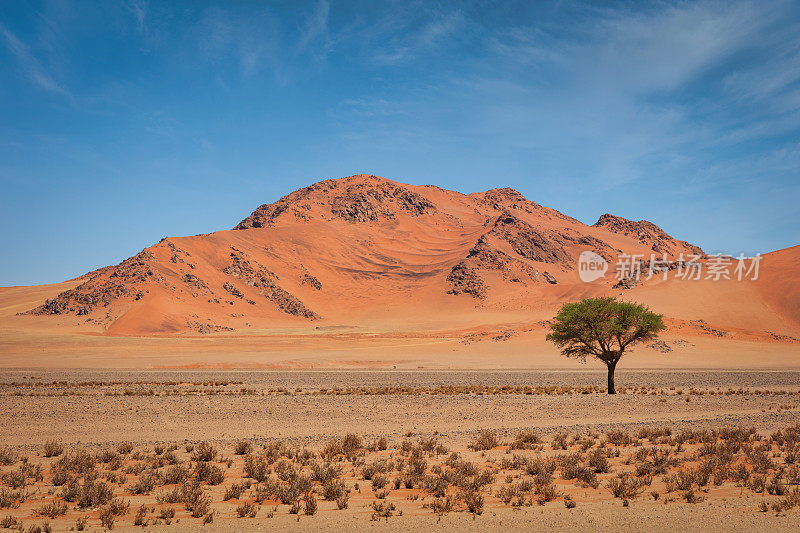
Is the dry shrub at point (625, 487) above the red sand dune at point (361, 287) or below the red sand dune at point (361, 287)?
below

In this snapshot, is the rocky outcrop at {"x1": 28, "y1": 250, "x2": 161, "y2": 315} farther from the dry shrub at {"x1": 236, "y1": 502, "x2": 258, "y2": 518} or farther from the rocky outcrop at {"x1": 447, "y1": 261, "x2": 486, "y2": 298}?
the dry shrub at {"x1": 236, "y1": 502, "x2": 258, "y2": 518}

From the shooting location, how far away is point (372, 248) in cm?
16600

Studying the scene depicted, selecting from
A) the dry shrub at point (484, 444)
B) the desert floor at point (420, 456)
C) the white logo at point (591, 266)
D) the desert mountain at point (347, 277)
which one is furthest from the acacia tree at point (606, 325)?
the white logo at point (591, 266)

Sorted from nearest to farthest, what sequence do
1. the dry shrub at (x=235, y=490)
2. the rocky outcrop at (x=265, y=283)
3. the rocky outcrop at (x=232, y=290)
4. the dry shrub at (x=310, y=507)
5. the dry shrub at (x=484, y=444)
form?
1. the dry shrub at (x=310, y=507)
2. the dry shrub at (x=235, y=490)
3. the dry shrub at (x=484, y=444)
4. the rocky outcrop at (x=232, y=290)
5. the rocky outcrop at (x=265, y=283)

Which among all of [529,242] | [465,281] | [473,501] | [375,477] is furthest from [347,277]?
[473,501]

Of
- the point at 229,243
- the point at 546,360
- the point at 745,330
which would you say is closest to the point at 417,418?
the point at 546,360

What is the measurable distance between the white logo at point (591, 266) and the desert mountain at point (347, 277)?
281 cm

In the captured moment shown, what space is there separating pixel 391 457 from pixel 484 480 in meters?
3.75

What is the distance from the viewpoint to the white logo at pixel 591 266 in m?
162

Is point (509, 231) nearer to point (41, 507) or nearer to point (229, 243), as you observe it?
A: point (229, 243)

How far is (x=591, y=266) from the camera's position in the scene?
169 meters

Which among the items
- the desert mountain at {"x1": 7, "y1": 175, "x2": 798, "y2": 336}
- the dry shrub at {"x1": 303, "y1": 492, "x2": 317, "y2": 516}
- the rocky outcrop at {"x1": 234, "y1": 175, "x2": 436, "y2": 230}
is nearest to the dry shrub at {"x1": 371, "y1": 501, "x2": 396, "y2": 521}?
the dry shrub at {"x1": 303, "y1": 492, "x2": 317, "y2": 516}

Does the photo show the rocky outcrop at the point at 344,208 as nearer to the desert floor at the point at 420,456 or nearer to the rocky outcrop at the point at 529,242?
the rocky outcrop at the point at 529,242

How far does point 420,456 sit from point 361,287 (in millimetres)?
132836
